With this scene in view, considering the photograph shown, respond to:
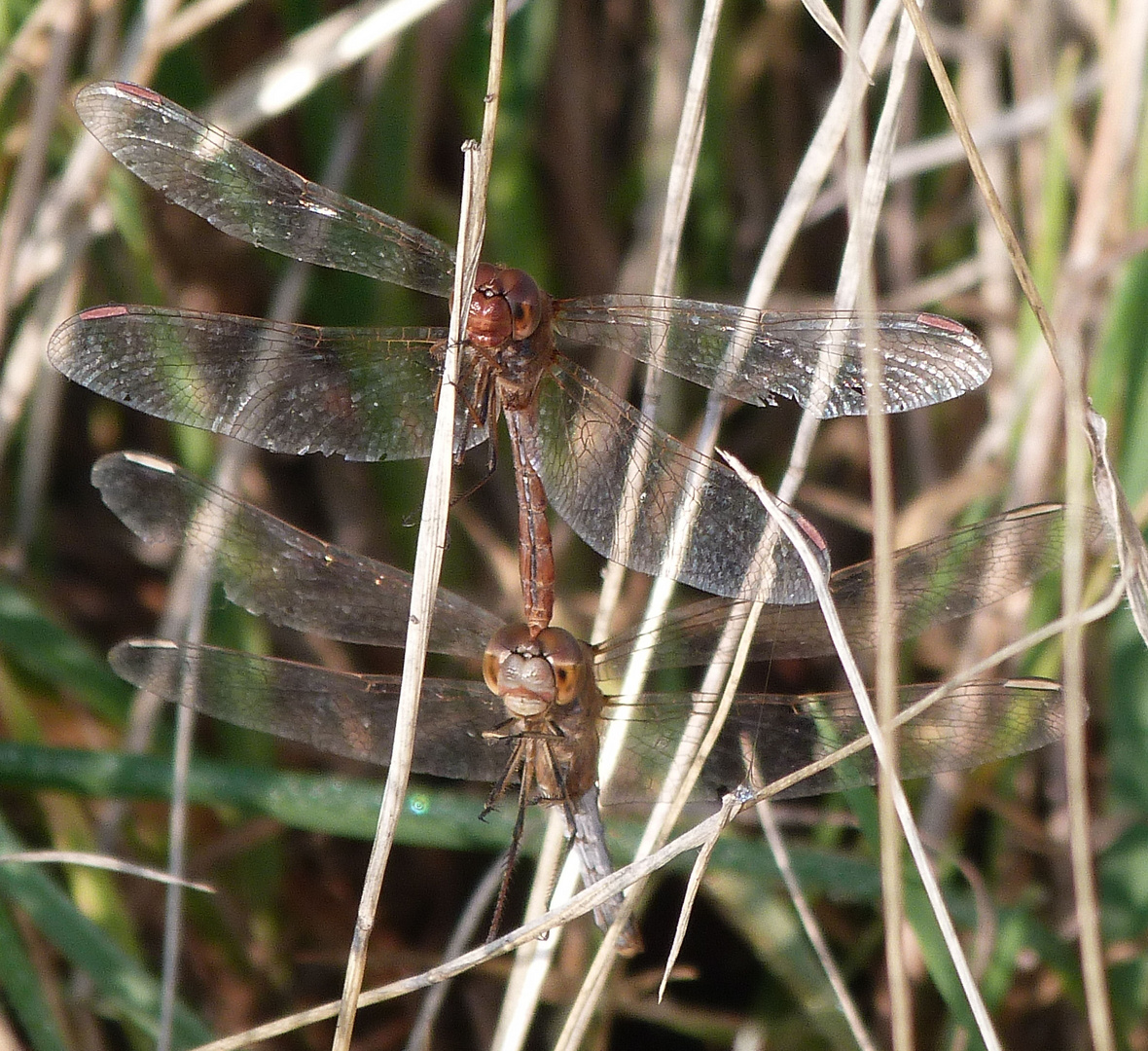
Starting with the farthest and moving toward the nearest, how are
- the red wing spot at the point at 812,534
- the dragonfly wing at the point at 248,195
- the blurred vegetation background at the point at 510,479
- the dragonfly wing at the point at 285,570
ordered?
the blurred vegetation background at the point at 510,479 → the dragonfly wing at the point at 285,570 → the dragonfly wing at the point at 248,195 → the red wing spot at the point at 812,534

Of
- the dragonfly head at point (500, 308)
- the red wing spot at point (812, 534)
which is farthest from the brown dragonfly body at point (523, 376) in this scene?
the red wing spot at point (812, 534)

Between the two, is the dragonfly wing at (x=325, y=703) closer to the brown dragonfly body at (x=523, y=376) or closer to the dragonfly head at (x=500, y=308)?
the brown dragonfly body at (x=523, y=376)

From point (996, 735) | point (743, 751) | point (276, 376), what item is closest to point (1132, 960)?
point (996, 735)

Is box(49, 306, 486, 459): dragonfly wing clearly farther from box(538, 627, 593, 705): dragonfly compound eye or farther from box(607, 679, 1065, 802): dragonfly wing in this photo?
box(607, 679, 1065, 802): dragonfly wing

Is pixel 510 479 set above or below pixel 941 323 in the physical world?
below

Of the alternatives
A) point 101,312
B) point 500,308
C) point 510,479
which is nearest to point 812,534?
point 500,308

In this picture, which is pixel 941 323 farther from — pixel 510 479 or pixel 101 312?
pixel 510 479

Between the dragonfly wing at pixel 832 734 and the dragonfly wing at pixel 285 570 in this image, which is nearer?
the dragonfly wing at pixel 832 734
